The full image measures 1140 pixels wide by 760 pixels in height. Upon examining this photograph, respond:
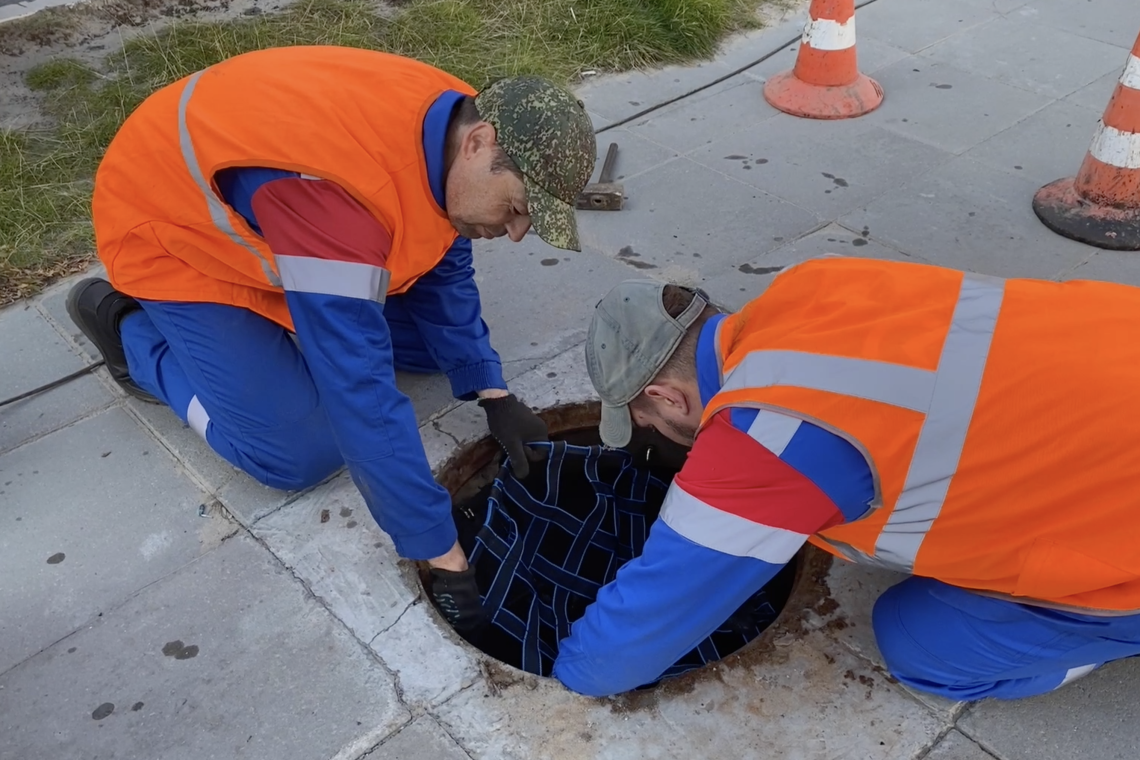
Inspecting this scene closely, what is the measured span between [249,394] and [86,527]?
0.53 metres

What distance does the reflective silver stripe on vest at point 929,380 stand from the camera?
4.56ft

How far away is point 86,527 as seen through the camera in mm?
2307

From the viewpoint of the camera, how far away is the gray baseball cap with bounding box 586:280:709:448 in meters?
1.65

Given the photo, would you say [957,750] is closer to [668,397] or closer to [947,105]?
[668,397]

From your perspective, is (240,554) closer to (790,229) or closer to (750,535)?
(750,535)

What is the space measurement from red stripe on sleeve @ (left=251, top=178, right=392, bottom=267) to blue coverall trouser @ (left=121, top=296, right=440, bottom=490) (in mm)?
553

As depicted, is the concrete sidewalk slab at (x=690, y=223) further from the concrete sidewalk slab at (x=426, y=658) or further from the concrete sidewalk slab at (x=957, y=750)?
the concrete sidewalk slab at (x=957, y=750)

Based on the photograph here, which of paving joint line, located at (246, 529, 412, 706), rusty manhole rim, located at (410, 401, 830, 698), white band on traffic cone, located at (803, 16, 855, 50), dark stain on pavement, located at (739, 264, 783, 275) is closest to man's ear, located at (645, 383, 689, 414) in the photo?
rusty manhole rim, located at (410, 401, 830, 698)

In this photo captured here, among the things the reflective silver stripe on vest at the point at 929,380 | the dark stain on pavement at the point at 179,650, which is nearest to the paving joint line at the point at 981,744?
the reflective silver stripe on vest at the point at 929,380

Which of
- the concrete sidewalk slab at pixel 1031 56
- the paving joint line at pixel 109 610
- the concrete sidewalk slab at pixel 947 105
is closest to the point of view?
the paving joint line at pixel 109 610

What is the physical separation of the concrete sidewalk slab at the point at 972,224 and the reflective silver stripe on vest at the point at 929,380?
6.45 feet

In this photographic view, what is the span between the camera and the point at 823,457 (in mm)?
1396

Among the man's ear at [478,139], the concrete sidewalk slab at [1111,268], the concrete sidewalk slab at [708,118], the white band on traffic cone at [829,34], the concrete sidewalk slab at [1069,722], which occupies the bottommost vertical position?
the concrete sidewalk slab at [1069,722]

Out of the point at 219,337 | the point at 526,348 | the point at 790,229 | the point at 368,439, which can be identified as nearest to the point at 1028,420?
the point at 368,439
